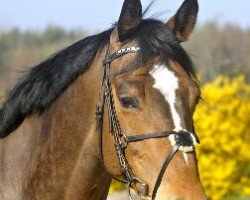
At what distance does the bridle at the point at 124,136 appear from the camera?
3.07 metres

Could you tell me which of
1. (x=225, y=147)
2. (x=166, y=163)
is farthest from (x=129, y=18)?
(x=225, y=147)

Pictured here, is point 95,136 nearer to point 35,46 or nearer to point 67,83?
point 67,83

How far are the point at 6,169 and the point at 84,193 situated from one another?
0.52 meters

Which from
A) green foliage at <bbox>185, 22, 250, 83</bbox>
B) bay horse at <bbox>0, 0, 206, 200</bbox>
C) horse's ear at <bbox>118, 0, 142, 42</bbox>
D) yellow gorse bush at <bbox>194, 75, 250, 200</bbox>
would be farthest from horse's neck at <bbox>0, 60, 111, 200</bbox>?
green foliage at <bbox>185, 22, 250, 83</bbox>

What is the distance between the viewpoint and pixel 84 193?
3.61 metres

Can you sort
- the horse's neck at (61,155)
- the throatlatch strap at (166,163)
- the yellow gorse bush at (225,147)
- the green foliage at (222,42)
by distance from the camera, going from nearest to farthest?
1. the throatlatch strap at (166,163)
2. the horse's neck at (61,155)
3. the yellow gorse bush at (225,147)
4. the green foliage at (222,42)

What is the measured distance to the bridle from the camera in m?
3.07

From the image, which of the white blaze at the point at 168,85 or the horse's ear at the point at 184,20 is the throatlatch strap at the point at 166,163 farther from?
the horse's ear at the point at 184,20

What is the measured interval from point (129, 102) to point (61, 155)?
667 mm

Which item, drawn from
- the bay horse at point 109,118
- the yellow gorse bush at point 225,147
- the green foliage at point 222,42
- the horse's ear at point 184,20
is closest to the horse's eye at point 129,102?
the bay horse at point 109,118

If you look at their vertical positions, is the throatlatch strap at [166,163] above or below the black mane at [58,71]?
below

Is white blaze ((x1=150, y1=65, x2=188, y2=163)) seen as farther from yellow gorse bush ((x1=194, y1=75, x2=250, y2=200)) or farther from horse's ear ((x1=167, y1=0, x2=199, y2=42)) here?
yellow gorse bush ((x1=194, y1=75, x2=250, y2=200))

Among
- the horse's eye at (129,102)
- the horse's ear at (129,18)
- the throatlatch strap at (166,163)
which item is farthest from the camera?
the horse's ear at (129,18)

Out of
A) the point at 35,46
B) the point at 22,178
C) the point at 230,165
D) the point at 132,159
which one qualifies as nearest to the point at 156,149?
the point at 132,159
